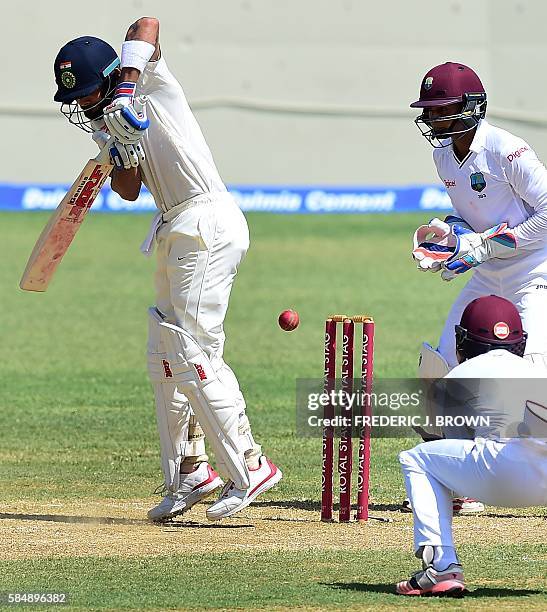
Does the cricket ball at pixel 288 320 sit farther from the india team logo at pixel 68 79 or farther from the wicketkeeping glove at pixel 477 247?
the india team logo at pixel 68 79

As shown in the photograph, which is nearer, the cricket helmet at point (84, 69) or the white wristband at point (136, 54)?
the white wristband at point (136, 54)

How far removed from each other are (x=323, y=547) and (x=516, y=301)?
5.01ft

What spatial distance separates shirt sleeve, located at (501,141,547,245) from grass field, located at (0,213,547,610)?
123cm

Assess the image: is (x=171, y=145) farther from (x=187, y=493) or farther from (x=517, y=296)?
(x=517, y=296)

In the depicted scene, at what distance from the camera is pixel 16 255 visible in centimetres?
1820

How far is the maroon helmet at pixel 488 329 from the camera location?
Result: 452 cm

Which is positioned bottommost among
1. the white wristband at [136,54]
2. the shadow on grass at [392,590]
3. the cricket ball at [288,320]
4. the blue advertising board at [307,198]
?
the shadow on grass at [392,590]

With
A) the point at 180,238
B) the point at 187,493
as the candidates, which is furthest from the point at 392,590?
the point at 180,238

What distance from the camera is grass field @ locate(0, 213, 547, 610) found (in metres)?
4.74

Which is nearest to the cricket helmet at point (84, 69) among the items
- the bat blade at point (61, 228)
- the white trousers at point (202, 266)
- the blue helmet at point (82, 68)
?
the blue helmet at point (82, 68)

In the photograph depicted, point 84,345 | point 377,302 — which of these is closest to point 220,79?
point 377,302

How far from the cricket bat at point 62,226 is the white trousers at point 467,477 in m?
2.14

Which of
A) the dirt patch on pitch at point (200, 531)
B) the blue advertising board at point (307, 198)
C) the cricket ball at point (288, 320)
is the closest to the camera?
the dirt patch on pitch at point (200, 531)

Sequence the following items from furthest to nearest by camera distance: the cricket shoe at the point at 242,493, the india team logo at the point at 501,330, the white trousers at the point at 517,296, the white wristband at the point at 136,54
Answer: the white trousers at the point at 517,296, the cricket shoe at the point at 242,493, the white wristband at the point at 136,54, the india team logo at the point at 501,330
